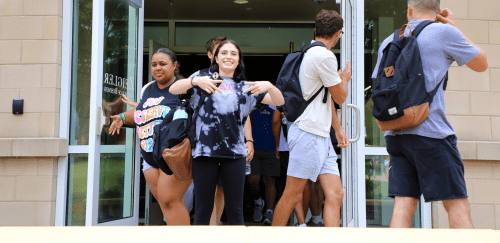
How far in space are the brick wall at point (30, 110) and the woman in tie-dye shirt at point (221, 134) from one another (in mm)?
1936

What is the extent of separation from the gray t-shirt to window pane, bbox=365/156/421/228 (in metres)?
1.98

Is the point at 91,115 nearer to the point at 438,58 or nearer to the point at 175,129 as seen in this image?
the point at 175,129

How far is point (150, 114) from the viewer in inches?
140

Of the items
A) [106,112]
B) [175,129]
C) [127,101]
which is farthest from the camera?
[127,101]

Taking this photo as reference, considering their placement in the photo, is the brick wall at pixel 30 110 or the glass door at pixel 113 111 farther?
the brick wall at pixel 30 110

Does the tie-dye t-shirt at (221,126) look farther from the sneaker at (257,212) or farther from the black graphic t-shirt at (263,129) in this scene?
the sneaker at (257,212)

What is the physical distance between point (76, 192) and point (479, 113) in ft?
12.8

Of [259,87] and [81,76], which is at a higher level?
[81,76]

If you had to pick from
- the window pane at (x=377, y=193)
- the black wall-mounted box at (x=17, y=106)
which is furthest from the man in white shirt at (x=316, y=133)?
the black wall-mounted box at (x=17, y=106)

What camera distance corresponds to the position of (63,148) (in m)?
4.25

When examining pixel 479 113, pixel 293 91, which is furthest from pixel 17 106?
pixel 479 113

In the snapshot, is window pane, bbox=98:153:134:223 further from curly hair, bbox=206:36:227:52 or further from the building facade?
curly hair, bbox=206:36:227:52

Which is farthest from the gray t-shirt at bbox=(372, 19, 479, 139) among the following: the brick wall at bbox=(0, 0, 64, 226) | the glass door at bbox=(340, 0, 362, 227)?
the brick wall at bbox=(0, 0, 64, 226)

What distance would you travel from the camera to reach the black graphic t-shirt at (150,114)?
3537 mm
